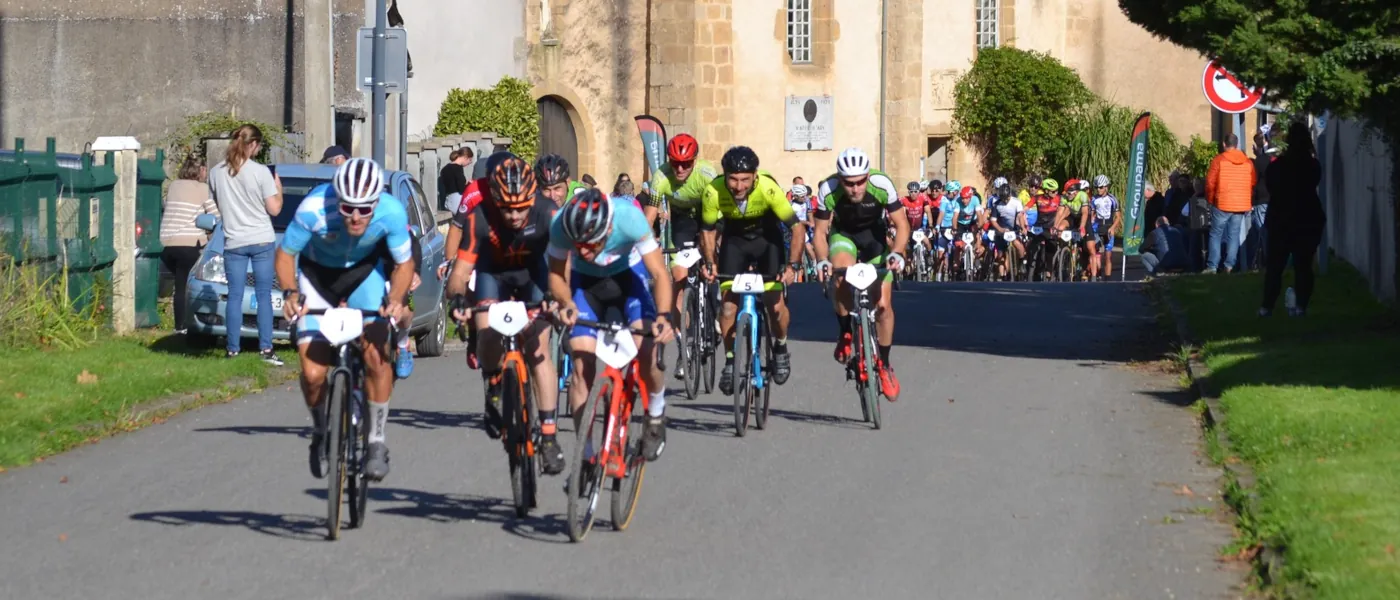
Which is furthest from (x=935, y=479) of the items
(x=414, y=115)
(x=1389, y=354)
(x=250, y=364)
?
(x=414, y=115)

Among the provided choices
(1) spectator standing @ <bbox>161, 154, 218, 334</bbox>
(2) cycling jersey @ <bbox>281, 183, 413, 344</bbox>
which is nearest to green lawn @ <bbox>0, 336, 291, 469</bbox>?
(1) spectator standing @ <bbox>161, 154, 218, 334</bbox>

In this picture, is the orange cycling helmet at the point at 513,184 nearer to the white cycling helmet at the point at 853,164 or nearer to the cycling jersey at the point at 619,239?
the cycling jersey at the point at 619,239

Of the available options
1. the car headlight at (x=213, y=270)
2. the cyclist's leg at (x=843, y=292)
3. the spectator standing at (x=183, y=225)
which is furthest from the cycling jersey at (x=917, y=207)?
the cyclist's leg at (x=843, y=292)

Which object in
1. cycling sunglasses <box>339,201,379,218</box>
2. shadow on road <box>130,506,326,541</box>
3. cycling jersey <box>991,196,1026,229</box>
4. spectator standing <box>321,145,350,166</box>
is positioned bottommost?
shadow on road <box>130,506,326,541</box>

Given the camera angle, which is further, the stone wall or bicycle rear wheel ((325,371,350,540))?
the stone wall

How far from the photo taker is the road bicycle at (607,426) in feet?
27.9

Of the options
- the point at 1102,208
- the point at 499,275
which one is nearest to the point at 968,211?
the point at 1102,208

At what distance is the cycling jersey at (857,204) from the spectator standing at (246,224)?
4603mm

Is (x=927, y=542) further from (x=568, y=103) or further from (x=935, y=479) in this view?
(x=568, y=103)

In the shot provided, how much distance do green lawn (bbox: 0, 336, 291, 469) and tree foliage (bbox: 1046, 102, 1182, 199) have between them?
31.5m

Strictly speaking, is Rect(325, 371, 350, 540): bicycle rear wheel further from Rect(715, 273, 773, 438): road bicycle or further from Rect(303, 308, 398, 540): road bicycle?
Rect(715, 273, 773, 438): road bicycle

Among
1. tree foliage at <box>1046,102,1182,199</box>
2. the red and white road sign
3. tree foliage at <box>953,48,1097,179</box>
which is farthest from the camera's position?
tree foliage at <box>953,48,1097,179</box>

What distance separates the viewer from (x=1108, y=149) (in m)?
46.2

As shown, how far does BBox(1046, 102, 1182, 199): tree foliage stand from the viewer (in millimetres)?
45906
